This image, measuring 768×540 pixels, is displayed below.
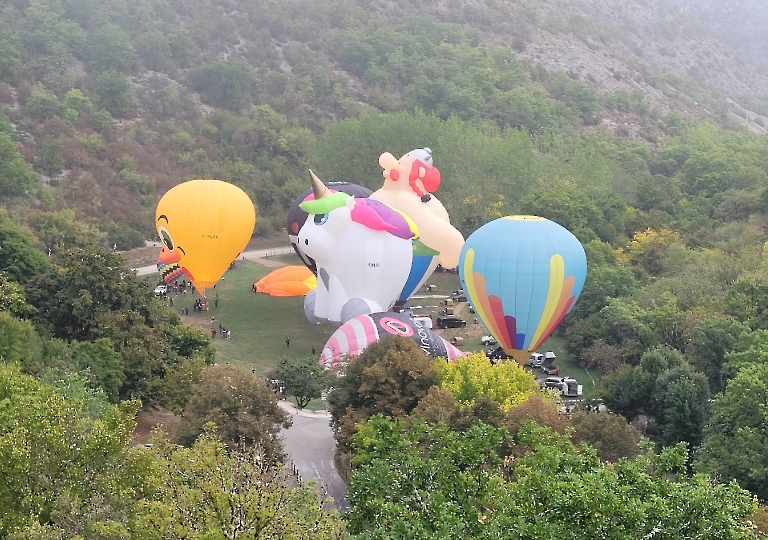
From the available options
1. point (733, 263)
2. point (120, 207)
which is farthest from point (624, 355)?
point (120, 207)

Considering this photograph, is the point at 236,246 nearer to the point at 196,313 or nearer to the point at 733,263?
the point at 196,313

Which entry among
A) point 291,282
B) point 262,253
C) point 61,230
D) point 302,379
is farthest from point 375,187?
point 302,379

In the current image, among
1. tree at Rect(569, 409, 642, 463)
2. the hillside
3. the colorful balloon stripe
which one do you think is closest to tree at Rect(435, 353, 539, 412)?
tree at Rect(569, 409, 642, 463)

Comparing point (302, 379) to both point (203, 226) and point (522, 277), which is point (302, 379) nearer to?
point (522, 277)

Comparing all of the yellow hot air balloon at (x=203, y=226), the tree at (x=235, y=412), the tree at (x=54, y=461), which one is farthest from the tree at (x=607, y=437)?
the yellow hot air balloon at (x=203, y=226)

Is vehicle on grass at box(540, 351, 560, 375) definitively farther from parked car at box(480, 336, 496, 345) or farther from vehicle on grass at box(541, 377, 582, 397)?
parked car at box(480, 336, 496, 345)
